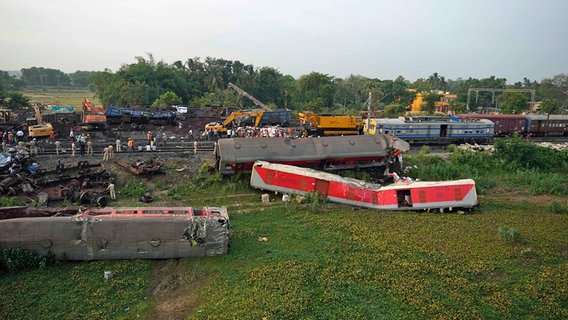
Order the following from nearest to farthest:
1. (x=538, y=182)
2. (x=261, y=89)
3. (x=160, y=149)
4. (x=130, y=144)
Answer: (x=538, y=182), (x=130, y=144), (x=160, y=149), (x=261, y=89)

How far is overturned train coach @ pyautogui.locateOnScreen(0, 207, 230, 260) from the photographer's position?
41.1 ft

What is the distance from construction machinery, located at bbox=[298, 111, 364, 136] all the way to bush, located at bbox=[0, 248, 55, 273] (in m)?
26.1

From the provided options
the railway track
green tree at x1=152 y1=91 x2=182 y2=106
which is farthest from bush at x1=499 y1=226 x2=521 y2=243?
green tree at x1=152 y1=91 x2=182 y2=106

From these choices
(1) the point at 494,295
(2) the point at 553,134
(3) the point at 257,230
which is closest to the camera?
(1) the point at 494,295

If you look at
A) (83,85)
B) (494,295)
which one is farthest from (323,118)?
(83,85)

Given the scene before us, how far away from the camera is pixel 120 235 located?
1309 centimetres

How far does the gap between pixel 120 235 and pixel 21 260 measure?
309 cm

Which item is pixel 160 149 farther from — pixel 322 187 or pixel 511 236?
pixel 511 236

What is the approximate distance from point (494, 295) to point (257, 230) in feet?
30.0

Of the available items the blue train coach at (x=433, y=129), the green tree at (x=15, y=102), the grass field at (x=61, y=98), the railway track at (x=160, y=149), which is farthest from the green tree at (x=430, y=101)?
the green tree at (x=15, y=102)

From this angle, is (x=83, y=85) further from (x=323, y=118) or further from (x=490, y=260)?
(x=490, y=260)

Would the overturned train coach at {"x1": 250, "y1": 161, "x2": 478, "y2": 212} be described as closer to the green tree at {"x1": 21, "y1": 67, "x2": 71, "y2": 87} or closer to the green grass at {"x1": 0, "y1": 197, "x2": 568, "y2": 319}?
the green grass at {"x1": 0, "y1": 197, "x2": 568, "y2": 319}

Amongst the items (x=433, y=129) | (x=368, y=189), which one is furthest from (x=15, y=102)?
(x=433, y=129)

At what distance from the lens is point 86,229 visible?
1291 cm
